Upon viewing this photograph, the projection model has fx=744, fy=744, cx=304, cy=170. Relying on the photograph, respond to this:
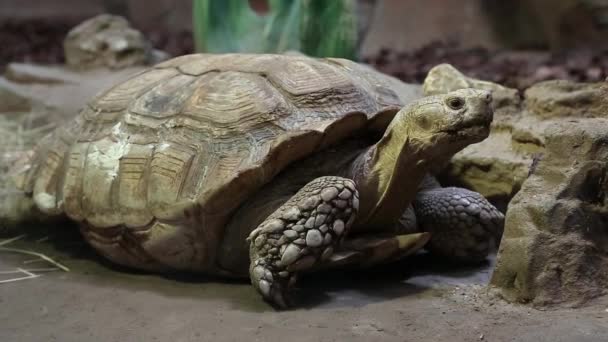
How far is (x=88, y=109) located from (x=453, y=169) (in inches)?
69.4

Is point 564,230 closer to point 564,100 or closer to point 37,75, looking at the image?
point 564,100

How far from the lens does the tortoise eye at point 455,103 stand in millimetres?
2588

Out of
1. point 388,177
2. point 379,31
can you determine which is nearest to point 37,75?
point 379,31

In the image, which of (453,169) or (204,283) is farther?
(453,169)

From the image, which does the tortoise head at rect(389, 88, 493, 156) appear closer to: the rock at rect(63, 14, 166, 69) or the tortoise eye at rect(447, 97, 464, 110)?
the tortoise eye at rect(447, 97, 464, 110)

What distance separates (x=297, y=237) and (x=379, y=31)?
19.3 feet

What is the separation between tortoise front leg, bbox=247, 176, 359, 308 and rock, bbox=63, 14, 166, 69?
4.77 meters

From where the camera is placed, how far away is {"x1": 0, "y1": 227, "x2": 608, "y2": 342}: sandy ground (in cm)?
224

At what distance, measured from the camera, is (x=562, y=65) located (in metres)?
5.73

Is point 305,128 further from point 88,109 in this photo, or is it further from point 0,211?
point 0,211

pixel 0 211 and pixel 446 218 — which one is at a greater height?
pixel 446 218

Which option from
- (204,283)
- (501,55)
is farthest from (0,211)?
(501,55)

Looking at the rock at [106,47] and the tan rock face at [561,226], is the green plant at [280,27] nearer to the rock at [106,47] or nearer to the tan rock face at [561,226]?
the rock at [106,47]

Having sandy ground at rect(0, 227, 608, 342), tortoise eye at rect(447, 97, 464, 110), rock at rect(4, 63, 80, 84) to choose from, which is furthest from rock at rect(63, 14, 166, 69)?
tortoise eye at rect(447, 97, 464, 110)
